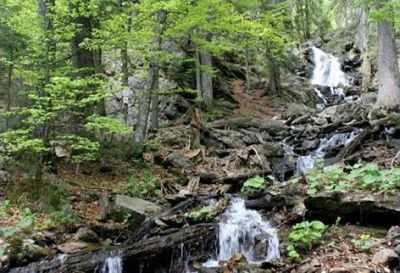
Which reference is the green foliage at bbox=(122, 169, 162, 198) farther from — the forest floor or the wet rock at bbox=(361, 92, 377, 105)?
the wet rock at bbox=(361, 92, 377, 105)

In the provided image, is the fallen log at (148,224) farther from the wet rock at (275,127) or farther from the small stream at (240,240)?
the wet rock at (275,127)

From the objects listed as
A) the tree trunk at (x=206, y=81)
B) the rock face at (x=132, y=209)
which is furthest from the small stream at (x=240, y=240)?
the tree trunk at (x=206, y=81)

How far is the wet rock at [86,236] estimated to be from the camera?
23.7ft

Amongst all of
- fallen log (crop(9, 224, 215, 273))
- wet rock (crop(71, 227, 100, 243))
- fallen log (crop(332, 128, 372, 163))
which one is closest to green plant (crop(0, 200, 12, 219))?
wet rock (crop(71, 227, 100, 243))

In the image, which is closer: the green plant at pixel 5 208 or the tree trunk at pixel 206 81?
the green plant at pixel 5 208

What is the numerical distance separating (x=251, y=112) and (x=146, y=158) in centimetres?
782

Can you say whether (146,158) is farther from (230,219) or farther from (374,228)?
(374,228)

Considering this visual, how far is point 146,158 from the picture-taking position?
1127 centimetres

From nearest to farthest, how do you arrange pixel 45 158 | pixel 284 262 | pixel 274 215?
pixel 284 262 → pixel 274 215 → pixel 45 158

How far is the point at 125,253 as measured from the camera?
261 inches

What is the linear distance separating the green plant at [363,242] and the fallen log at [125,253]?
236cm

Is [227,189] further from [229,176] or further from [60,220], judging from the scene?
[60,220]

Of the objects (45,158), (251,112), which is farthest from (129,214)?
(251,112)

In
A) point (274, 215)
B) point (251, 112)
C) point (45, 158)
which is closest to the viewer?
point (274, 215)
